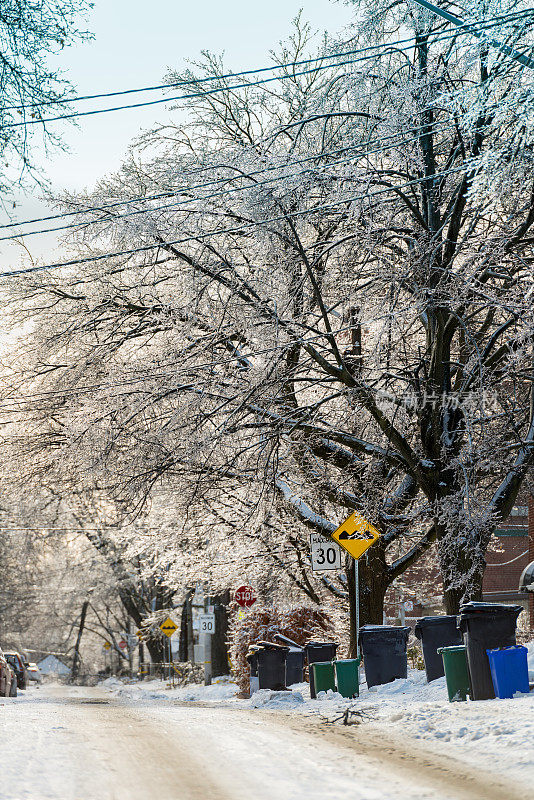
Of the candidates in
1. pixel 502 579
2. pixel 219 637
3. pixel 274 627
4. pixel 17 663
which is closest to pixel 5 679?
pixel 274 627

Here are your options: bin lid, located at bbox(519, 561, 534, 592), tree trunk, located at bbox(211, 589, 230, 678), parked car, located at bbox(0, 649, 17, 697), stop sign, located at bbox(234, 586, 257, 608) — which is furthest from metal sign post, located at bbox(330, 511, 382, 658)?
tree trunk, located at bbox(211, 589, 230, 678)

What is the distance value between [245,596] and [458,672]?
48.0 feet

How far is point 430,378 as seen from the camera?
16.8 meters

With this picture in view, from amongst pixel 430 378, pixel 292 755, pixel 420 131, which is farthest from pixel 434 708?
pixel 420 131

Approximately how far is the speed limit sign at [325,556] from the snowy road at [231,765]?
7.16 meters

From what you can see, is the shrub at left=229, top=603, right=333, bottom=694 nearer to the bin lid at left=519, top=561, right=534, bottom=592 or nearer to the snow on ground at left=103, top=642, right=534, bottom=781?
the bin lid at left=519, top=561, right=534, bottom=592

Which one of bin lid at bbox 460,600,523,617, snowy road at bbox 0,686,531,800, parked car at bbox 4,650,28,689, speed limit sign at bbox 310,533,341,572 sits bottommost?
parked car at bbox 4,650,28,689

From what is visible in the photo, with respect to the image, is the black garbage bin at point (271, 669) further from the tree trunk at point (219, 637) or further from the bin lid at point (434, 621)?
the tree trunk at point (219, 637)

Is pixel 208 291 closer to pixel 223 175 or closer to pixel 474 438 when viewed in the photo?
pixel 223 175

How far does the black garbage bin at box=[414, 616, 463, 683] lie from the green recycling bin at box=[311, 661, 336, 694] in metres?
2.23

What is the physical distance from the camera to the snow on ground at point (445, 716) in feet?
28.8

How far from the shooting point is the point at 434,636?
51.8 feet

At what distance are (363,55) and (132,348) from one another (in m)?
8.06

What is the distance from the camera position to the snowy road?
23.2 feet
